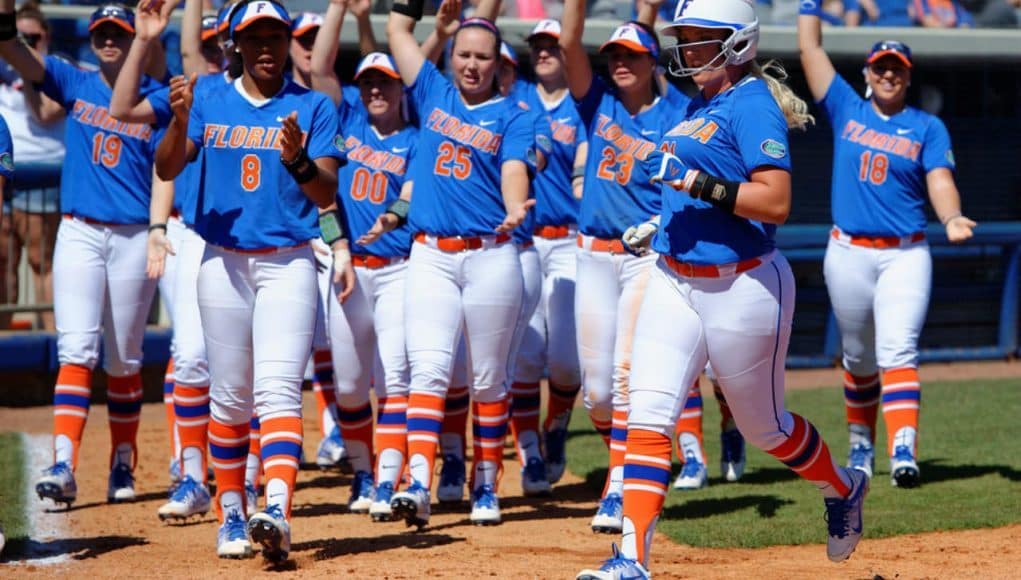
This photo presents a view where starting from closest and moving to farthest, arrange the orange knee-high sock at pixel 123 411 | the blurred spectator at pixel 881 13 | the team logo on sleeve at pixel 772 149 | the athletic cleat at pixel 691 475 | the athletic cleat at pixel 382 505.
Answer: the team logo on sleeve at pixel 772 149 < the athletic cleat at pixel 382 505 < the orange knee-high sock at pixel 123 411 < the athletic cleat at pixel 691 475 < the blurred spectator at pixel 881 13

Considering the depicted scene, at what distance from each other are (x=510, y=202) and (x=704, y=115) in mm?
1760

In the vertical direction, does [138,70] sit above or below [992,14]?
below

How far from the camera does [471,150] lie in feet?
23.2

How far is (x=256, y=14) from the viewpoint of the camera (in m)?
5.80

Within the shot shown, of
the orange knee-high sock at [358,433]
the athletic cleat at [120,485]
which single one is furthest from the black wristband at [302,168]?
the athletic cleat at [120,485]

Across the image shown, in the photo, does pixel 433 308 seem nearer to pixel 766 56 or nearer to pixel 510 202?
pixel 510 202

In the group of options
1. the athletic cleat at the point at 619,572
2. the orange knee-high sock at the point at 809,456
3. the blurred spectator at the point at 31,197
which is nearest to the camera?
the athletic cleat at the point at 619,572

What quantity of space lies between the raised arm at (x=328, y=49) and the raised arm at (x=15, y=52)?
4.41ft

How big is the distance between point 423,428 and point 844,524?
2.06 m

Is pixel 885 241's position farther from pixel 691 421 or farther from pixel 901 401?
pixel 691 421

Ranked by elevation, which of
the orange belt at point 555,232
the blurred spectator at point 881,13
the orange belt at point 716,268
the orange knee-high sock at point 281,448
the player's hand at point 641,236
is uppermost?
the blurred spectator at point 881,13

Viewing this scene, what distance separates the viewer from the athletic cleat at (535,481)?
8039 mm

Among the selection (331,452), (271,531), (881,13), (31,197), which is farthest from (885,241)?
(881,13)

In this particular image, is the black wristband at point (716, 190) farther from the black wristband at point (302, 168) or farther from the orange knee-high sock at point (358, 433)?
the orange knee-high sock at point (358, 433)
